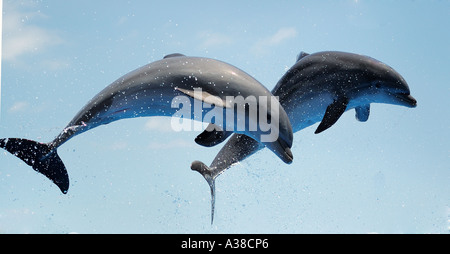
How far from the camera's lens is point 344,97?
7816 mm

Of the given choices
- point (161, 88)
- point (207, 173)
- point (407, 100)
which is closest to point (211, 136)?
point (207, 173)

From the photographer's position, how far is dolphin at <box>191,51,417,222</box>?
7793 mm

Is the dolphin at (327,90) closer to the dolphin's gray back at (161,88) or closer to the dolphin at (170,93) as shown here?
the dolphin at (170,93)

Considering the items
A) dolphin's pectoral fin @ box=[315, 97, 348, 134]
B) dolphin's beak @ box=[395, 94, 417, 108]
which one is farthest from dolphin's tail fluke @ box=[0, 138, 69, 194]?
dolphin's beak @ box=[395, 94, 417, 108]

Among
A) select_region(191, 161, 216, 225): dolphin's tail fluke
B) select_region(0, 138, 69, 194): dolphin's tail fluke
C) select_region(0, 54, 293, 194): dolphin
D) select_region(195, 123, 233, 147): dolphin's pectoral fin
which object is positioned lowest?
select_region(191, 161, 216, 225): dolphin's tail fluke

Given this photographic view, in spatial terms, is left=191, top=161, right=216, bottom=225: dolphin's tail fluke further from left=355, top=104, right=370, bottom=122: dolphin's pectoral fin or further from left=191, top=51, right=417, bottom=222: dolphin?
left=355, top=104, right=370, bottom=122: dolphin's pectoral fin

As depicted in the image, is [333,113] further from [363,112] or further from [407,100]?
[407,100]

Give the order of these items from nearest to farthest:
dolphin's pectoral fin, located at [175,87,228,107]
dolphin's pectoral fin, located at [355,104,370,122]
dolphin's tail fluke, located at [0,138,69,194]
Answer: dolphin's pectoral fin, located at [175,87,228,107] → dolphin's tail fluke, located at [0,138,69,194] → dolphin's pectoral fin, located at [355,104,370,122]

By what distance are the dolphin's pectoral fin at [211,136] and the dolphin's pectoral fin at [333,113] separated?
1.69 meters

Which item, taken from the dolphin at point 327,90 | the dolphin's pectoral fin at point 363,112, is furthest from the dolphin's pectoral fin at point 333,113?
the dolphin's pectoral fin at point 363,112

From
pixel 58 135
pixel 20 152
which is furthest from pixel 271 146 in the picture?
pixel 20 152

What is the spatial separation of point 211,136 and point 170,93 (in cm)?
113

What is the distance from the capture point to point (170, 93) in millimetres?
6215
